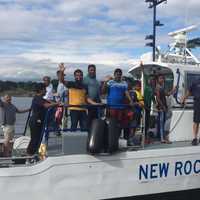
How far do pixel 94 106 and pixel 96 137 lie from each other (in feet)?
1.98

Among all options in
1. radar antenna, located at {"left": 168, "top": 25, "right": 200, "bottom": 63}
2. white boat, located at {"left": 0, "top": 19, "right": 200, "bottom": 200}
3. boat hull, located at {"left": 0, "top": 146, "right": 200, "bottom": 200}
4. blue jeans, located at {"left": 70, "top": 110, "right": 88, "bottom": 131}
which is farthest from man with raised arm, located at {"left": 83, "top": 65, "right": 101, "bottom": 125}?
radar antenna, located at {"left": 168, "top": 25, "right": 200, "bottom": 63}

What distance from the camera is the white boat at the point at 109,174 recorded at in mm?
6516

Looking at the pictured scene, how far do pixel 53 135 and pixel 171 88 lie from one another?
103 inches

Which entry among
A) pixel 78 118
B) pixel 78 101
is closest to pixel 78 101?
pixel 78 101

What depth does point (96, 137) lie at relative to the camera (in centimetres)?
679

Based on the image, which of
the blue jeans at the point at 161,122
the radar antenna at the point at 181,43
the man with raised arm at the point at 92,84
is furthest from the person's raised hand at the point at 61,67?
the radar antenna at the point at 181,43

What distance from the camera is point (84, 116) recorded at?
764 cm

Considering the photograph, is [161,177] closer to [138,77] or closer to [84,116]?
[84,116]

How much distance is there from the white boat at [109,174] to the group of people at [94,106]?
382mm

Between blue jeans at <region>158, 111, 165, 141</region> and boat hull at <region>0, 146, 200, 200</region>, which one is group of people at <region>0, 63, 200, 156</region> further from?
boat hull at <region>0, 146, 200, 200</region>

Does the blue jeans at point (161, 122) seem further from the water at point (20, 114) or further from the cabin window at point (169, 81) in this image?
the water at point (20, 114)

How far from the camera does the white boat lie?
257 inches

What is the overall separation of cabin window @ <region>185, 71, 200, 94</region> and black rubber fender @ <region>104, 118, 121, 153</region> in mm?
2850

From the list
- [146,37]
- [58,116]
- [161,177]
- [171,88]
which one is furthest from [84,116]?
[146,37]
